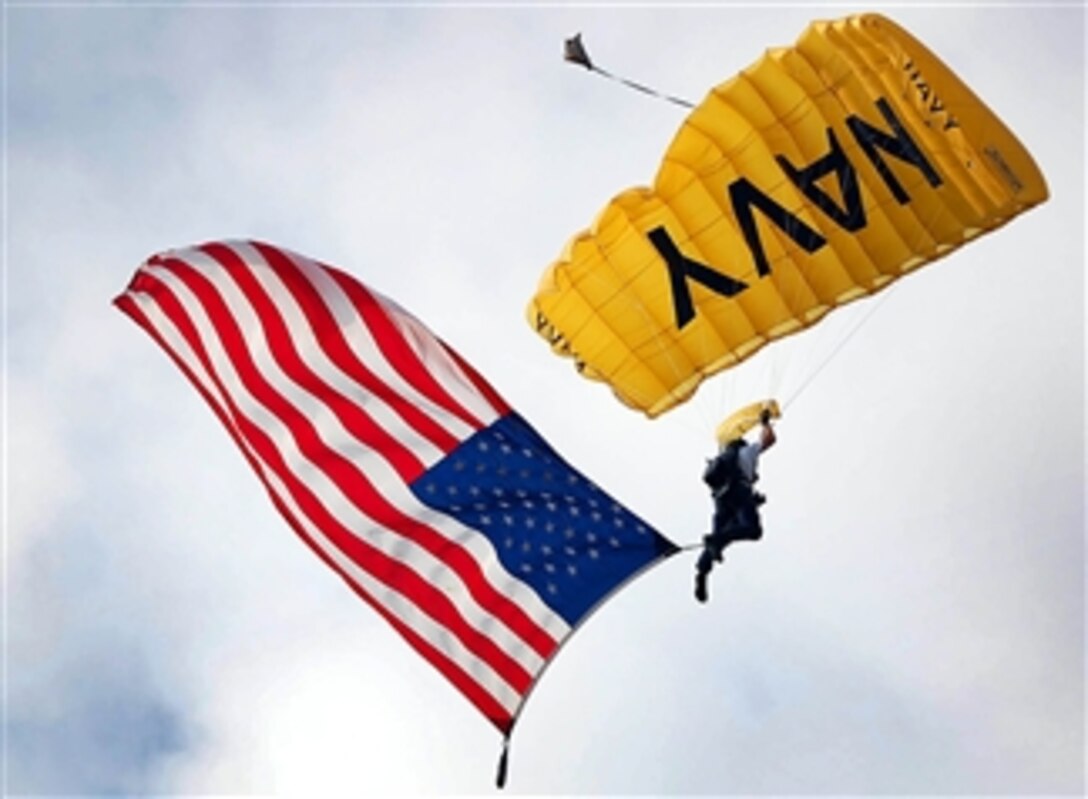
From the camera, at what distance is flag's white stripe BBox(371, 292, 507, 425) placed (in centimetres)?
1648

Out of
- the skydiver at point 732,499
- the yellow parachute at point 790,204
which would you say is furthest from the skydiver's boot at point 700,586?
the yellow parachute at point 790,204

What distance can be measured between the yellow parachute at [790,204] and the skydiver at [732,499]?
61.0 inches

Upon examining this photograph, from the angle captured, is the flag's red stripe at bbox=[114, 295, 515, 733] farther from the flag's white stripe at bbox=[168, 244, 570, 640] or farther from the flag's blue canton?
the flag's blue canton

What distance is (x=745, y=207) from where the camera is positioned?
2044 centimetres

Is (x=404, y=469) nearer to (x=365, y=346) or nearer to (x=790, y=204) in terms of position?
(x=365, y=346)

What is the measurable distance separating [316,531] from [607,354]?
5831 millimetres

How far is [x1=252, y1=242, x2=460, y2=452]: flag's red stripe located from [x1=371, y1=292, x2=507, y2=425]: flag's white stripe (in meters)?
0.28

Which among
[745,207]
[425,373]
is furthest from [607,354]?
[425,373]

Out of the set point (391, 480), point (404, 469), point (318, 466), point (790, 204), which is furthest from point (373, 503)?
point (790, 204)

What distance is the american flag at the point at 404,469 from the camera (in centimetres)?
1602

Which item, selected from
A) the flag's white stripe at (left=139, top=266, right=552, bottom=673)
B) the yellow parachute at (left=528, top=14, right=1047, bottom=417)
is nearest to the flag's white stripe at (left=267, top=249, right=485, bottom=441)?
the flag's white stripe at (left=139, top=266, right=552, bottom=673)

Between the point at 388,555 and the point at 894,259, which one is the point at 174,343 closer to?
the point at 388,555

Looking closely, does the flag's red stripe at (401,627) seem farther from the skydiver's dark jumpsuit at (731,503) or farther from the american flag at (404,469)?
the skydiver's dark jumpsuit at (731,503)

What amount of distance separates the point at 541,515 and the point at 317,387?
89.3 inches
